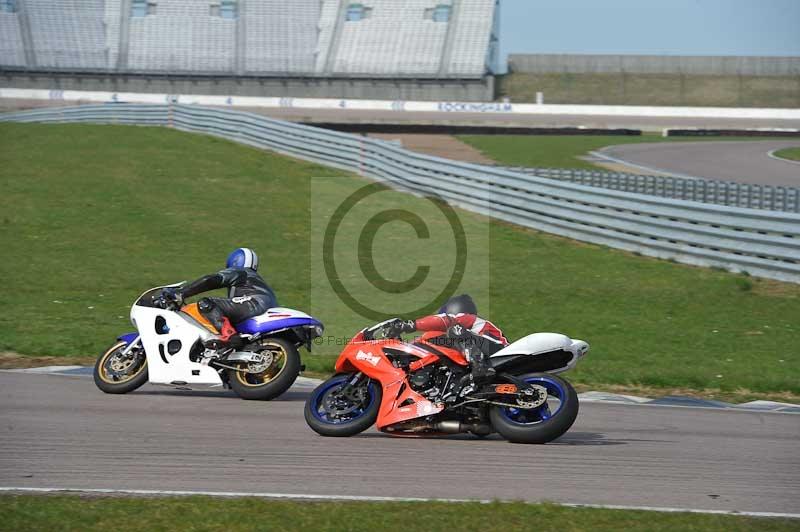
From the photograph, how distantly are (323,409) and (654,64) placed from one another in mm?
63465

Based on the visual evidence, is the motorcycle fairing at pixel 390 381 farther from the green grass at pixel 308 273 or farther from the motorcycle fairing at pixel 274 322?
the green grass at pixel 308 273

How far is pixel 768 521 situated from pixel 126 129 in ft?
97.0

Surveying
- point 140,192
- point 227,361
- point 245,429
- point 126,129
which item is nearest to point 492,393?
point 245,429

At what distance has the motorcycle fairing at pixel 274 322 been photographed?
9.27 m

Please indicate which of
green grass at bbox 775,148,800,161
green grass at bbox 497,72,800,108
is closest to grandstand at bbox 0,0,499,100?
green grass at bbox 497,72,800,108

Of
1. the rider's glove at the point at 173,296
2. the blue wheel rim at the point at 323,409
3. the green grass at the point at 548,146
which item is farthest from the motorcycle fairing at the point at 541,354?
the green grass at the point at 548,146

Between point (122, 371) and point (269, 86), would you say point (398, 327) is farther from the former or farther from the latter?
point (269, 86)

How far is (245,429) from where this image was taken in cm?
805

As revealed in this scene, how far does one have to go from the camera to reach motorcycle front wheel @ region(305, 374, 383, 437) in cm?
783

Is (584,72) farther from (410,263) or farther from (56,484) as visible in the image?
(56,484)

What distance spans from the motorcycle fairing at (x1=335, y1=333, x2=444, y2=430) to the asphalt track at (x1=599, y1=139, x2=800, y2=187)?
23.1 metres

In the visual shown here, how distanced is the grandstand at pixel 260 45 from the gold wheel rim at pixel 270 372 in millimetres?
52206

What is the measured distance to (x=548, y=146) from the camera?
1547 inches

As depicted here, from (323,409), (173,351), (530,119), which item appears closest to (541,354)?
(323,409)
